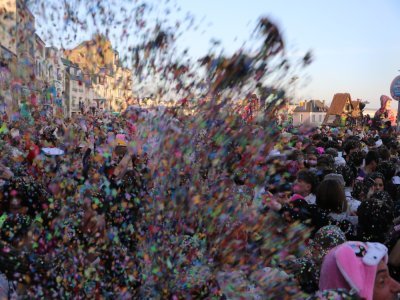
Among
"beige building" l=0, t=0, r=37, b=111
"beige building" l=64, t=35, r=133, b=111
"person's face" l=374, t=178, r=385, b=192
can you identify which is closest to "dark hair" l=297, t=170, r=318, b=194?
"person's face" l=374, t=178, r=385, b=192

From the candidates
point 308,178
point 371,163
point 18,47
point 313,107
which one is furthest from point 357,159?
point 313,107

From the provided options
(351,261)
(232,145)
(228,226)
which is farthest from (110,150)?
(351,261)

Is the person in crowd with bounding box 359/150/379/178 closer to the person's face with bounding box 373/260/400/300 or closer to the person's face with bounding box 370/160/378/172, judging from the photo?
the person's face with bounding box 370/160/378/172

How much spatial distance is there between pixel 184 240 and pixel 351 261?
33.8 inches

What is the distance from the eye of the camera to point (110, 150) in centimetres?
323

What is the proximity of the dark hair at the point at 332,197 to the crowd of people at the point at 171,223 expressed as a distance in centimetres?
1

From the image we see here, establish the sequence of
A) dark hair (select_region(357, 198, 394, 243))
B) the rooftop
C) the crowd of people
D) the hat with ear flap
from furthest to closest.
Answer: the rooftop, dark hair (select_region(357, 198, 394, 243)), the crowd of people, the hat with ear flap

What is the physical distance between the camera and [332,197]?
3.65 m

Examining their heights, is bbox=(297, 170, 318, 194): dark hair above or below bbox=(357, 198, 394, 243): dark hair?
above

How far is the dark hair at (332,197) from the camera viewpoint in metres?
3.66

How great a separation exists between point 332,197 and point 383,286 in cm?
159

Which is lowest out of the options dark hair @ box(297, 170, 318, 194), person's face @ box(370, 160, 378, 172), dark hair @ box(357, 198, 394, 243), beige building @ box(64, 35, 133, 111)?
dark hair @ box(357, 198, 394, 243)

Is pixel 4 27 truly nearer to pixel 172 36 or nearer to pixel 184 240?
pixel 172 36

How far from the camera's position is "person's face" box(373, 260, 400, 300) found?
2.09 metres
